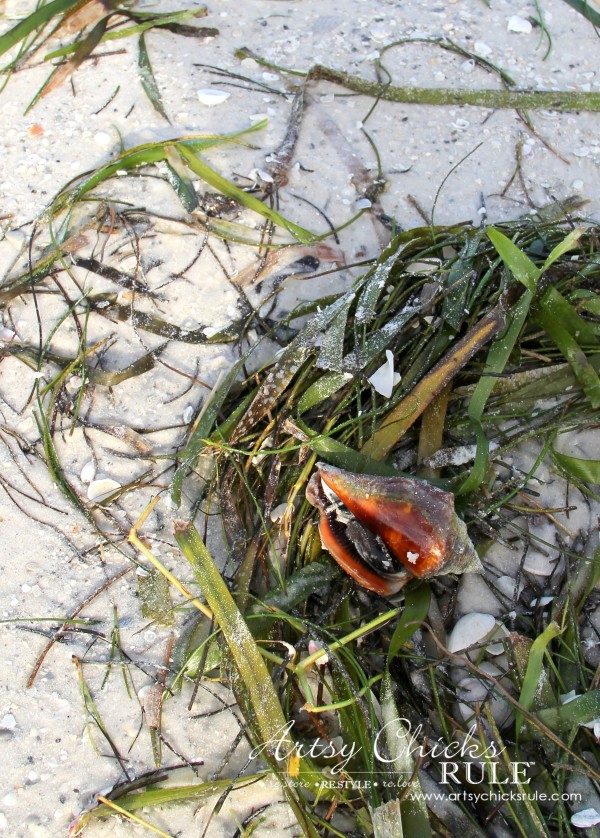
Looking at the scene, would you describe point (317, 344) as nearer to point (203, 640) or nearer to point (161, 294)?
point (161, 294)

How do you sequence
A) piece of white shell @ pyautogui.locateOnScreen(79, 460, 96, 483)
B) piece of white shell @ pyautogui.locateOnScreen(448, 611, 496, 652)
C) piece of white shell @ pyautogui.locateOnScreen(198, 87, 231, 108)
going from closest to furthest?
piece of white shell @ pyautogui.locateOnScreen(448, 611, 496, 652)
piece of white shell @ pyautogui.locateOnScreen(79, 460, 96, 483)
piece of white shell @ pyautogui.locateOnScreen(198, 87, 231, 108)

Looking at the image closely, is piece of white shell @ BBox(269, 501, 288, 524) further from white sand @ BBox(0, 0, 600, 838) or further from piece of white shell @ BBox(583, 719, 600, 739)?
piece of white shell @ BBox(583, 719, 600, 739)

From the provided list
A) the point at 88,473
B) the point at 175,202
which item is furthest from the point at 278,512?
the point at 175,202

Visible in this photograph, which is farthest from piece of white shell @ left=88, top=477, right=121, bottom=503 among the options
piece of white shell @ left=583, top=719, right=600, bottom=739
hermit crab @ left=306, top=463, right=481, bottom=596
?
piece of white shell @ left=583, top=719, right=600, bottom=739

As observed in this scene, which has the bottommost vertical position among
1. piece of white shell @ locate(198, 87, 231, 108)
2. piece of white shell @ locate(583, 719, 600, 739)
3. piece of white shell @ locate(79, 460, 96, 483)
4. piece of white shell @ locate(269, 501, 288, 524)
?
piece of white shell @ locate(583, 719, 600, 739)

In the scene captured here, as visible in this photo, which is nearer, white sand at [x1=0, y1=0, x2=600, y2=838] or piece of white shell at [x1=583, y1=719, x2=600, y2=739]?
piece of white shell at [x1=583, y1=719, x2=600, y2=739]

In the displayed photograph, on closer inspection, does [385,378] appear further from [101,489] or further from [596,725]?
[596,725]
